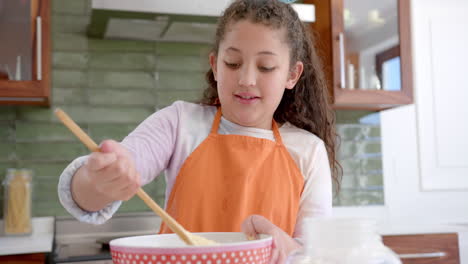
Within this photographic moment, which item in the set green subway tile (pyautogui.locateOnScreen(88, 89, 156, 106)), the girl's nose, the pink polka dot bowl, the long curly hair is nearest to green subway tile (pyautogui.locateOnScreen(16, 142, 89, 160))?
green subway tile (pyautogui.locateOnScreen(88, 89, 156, 106))

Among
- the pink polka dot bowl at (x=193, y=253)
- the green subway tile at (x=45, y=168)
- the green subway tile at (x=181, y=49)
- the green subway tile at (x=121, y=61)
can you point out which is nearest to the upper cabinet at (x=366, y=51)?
the green subway tile at (x=181, y=49)

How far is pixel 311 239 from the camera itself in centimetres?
48

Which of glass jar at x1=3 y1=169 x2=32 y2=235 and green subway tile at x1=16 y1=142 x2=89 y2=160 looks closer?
glass jar at x1=3 y1=169 x2=32 y2=235

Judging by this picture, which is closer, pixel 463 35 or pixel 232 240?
pixel 232 240

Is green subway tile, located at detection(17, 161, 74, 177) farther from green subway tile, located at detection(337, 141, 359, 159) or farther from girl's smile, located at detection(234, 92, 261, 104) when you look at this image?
girl's smile, located at detection(234, 92, 261, 104)

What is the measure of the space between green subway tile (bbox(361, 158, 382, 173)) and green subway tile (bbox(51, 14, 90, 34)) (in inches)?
65.2

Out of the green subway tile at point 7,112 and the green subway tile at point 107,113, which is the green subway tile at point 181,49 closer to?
the green subway tile at point 107,113

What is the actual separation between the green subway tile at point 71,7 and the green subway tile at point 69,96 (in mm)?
377

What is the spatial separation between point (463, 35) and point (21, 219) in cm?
261

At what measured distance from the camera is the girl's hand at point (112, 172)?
0.65 meters

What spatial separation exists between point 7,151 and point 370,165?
1.90 m

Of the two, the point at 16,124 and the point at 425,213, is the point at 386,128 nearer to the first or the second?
the point at 425,213

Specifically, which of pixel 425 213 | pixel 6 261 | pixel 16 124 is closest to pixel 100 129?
pixel 16 124

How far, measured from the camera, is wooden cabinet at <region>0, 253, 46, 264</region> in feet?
6.32
